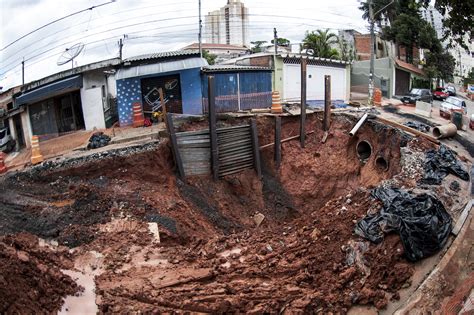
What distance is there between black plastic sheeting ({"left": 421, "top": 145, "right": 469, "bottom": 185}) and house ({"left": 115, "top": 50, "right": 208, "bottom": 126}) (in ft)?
31.6

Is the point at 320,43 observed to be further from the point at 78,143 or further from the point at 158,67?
the point at 78,143

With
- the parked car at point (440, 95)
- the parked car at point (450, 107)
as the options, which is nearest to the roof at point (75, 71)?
the parked car at point (450, 107)

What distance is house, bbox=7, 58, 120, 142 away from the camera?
58.9ft

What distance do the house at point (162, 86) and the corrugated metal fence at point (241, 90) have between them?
1.93 feet

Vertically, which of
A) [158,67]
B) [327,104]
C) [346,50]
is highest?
[346,50]

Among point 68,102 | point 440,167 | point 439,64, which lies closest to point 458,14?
point 440,167

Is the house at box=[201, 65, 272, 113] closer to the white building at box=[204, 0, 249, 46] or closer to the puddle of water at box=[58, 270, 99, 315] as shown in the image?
the puddle of water at box=[58, 270, 99, 315]

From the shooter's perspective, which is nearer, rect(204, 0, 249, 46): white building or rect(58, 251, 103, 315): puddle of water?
rect(58, 251, 103, 315): puddle of water

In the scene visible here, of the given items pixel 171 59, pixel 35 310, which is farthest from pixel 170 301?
pixel 171 59

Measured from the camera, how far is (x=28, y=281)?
6.44 m

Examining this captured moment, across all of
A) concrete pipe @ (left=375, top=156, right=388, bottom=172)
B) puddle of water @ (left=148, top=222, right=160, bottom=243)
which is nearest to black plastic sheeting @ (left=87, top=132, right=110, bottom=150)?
puddle of water @ (left=148, top=222, right=160, bottom=243)

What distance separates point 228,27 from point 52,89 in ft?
137

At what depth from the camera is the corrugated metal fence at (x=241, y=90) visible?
17859 millimetres

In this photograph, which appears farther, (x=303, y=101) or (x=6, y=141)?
(x=6, y=141)
